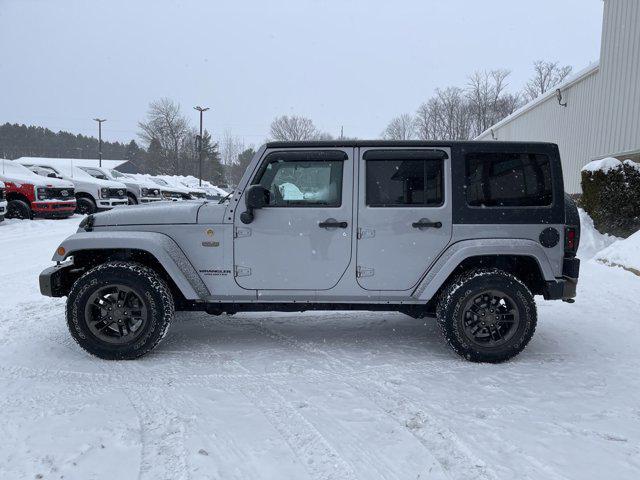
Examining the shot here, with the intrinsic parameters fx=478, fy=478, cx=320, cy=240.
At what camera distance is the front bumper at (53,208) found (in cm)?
1377

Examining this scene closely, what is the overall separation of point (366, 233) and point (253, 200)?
0.95 m

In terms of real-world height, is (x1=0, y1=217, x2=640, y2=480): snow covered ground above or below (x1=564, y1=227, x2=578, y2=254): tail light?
below

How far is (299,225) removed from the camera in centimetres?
389

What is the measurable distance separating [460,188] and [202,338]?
269 cm

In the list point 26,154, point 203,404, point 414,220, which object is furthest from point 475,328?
→ point 26,154

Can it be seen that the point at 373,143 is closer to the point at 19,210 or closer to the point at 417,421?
the point at 417,421

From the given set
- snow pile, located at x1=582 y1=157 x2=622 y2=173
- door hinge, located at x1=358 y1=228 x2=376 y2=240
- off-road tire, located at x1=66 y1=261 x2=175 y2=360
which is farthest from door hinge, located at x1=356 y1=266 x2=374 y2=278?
snow pile, located at x1=582 y1=157 x2=622 y2=173

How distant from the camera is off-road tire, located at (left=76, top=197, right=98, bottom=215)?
16391 mm

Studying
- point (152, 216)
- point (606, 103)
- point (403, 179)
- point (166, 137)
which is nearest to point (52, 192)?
point (152, 216)

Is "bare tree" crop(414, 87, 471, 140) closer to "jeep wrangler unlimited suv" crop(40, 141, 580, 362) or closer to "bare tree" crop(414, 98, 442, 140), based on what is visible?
"bare tree" crop(414, 98, 442, 140)

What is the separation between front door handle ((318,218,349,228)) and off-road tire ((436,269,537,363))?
1.00 meters

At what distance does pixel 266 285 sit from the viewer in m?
3.97

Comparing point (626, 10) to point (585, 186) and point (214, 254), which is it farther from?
point (214, 254)

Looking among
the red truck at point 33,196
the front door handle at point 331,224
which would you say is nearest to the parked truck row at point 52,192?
the red truck at point 33,196
